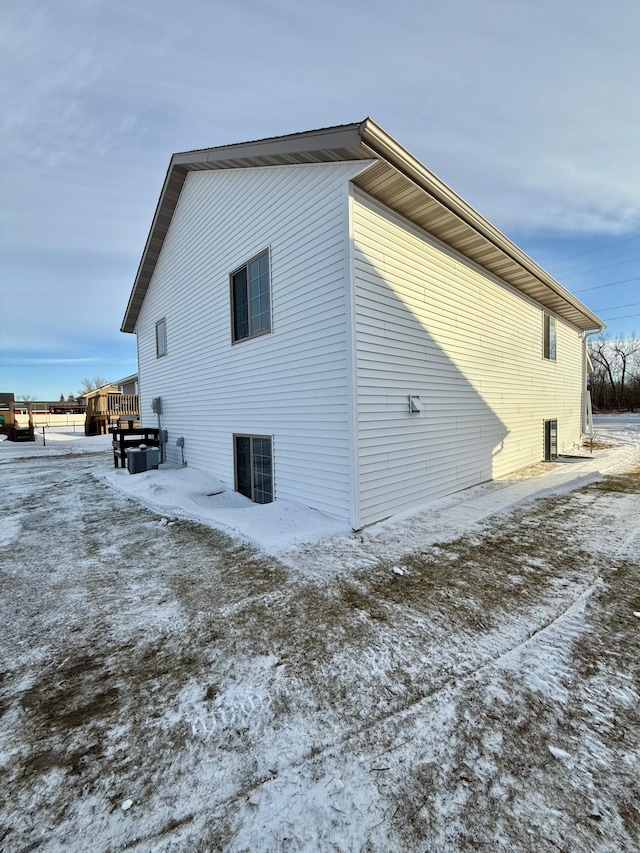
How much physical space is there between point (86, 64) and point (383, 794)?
9.99 m

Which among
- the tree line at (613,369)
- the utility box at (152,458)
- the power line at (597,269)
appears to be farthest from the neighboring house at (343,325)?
the tree line at (613,369)

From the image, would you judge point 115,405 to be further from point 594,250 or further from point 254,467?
point 594,250

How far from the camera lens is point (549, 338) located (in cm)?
1062

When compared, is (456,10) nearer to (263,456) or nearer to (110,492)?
(263,456)

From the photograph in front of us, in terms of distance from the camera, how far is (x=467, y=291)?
6.98 metres

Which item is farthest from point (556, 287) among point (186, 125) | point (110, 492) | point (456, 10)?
point (110, 492)

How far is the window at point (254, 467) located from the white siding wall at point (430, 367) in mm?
2093

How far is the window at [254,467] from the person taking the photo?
620 cm

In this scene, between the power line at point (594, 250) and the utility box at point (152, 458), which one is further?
the power line at point (594, 250)

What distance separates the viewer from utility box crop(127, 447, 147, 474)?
8734mm

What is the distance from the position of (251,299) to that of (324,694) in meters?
5.93

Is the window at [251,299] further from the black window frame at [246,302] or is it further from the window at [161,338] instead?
the window at [161,338]

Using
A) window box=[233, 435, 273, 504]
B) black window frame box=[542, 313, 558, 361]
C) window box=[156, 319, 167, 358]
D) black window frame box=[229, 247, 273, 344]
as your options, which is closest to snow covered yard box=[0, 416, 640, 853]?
window box=[233, 435, 273, 504]

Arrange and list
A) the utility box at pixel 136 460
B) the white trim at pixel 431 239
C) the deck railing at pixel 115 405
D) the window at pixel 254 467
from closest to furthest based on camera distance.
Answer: the white trim at pixel 431 239 < the window at pixel 254 467 < the utility box at pixel 136 460 < the deck railing at pixel 115 405
